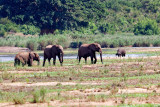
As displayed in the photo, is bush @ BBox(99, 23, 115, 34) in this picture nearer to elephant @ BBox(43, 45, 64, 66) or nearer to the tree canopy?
the tree canopy

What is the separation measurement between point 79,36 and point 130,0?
40874mm

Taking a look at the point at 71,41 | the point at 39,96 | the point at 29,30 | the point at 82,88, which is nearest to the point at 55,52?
the point at 82,88

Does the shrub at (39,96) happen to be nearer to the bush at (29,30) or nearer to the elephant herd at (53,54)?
the elephant herd at (53,54)

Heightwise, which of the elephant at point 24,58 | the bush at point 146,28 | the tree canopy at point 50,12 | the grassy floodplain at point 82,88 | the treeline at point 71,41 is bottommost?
the grassy floodplain at point 82,88

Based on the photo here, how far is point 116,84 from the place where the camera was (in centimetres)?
1559

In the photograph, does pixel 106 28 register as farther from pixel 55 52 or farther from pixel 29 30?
pixel 55 52

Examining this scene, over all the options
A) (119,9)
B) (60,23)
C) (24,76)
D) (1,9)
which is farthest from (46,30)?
(24,76)

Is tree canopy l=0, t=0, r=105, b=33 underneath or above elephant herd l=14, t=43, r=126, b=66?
above

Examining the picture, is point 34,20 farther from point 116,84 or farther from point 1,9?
point 116,84

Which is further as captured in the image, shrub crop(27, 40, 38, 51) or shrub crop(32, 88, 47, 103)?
shrub crop(27, 40, 38, 51)

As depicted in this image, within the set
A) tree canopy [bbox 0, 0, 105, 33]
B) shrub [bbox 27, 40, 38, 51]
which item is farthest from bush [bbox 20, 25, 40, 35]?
shrub [bbox 27, 40, 38, 51]

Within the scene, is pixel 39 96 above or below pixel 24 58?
below

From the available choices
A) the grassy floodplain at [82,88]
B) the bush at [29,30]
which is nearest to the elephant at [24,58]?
the grassy floodplain at [82,88]

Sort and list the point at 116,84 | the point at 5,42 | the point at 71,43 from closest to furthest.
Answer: the point at 116,84
the point at 5,42
the point at 71,43
